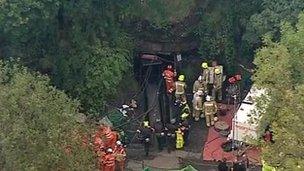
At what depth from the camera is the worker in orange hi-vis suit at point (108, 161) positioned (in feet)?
66.7

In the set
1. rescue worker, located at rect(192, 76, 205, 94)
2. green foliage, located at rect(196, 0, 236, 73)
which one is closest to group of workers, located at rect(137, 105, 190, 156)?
rescue worker, located at rect(192, 76, 205, 94)

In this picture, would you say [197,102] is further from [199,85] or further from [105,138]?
[105,138]

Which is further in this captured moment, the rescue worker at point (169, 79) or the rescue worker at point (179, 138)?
Result: the rescue worker at point (169, 79)

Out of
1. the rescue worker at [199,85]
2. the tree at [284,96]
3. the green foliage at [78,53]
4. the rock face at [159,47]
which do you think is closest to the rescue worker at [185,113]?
the rescue worker at [199,85]

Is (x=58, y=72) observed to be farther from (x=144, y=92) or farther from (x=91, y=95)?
(x=144, y=92)

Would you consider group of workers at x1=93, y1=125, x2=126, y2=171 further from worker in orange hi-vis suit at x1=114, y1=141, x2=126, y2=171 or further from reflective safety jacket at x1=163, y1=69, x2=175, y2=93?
reflective safety jacket at x1=163, y1=69, x2=175, y2=93

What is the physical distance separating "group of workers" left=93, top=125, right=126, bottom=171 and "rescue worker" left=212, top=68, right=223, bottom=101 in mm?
4932

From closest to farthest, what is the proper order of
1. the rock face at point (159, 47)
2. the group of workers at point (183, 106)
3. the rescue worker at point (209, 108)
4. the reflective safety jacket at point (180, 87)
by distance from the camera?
the group of workers at point (183, 106), the rescue worker at point (209, 108), the reflective safety jacket at point (180, 87), the rock face at point (159, 47)

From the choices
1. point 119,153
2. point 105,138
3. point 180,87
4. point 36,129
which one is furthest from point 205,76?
point 36,129

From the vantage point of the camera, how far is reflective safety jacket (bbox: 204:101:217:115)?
23.6 meters

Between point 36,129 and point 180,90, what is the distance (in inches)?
340

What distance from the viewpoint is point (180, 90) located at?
24.2m

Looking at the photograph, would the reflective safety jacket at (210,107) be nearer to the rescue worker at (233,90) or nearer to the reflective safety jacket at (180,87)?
the reflective safety jacket at (180,87)

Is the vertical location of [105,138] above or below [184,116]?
below
